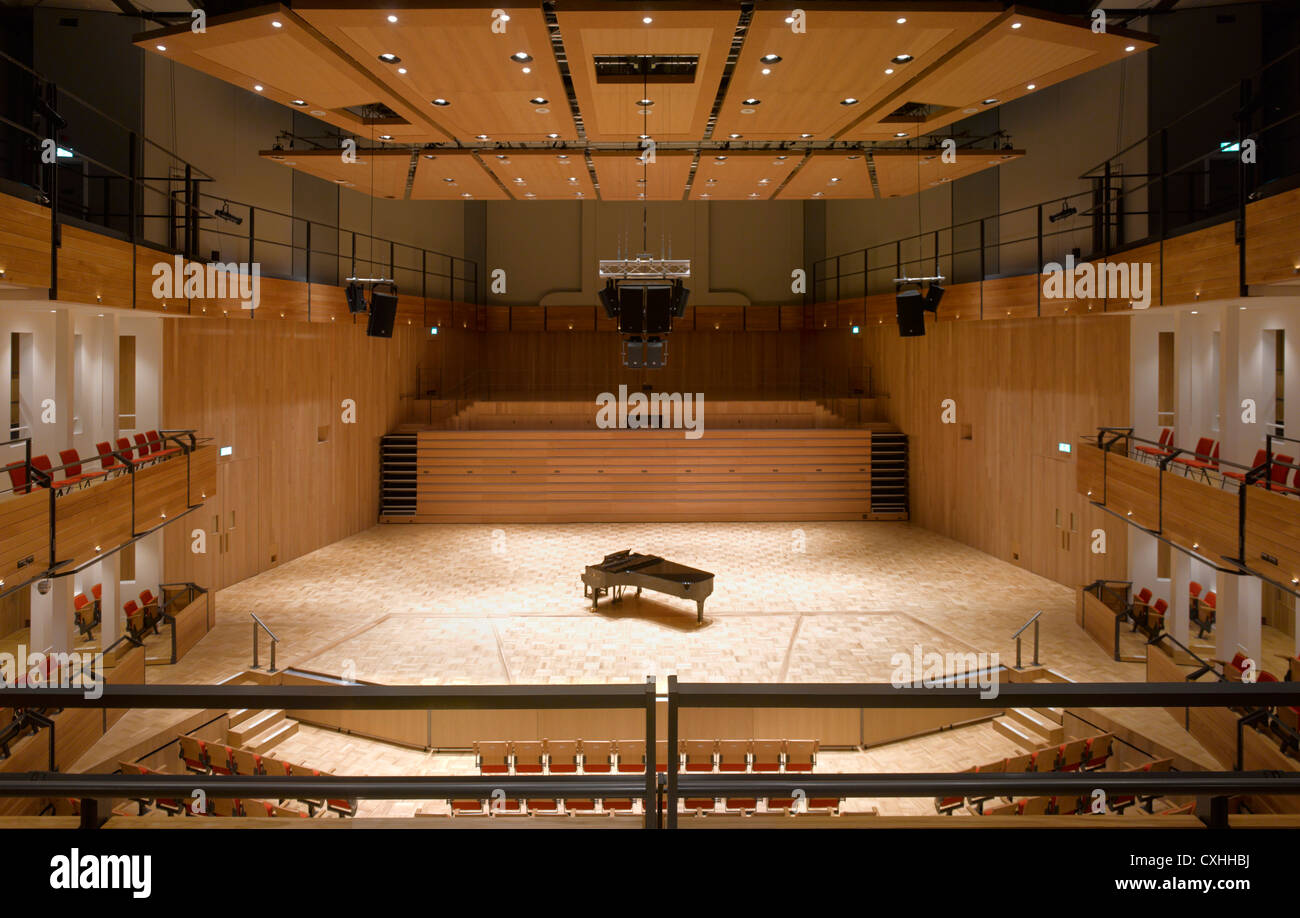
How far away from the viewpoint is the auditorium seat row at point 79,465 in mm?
6750

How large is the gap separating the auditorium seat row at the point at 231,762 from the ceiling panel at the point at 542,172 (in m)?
7.32

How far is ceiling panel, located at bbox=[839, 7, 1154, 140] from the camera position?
6594 millimetres

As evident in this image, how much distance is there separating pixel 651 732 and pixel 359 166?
11.2 m

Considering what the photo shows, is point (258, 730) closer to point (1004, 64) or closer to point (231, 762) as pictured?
point (231, 762)

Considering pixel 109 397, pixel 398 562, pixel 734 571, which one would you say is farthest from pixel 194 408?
pixel 734 571

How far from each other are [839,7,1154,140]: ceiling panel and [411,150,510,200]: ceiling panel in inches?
193

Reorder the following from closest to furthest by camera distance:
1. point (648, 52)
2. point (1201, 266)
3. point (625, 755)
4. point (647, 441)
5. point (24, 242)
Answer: point (24, 242)
point (648, 52)
point (1201, 266)
point (625, 755)
point (647, 441)

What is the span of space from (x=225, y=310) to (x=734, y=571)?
7991mm

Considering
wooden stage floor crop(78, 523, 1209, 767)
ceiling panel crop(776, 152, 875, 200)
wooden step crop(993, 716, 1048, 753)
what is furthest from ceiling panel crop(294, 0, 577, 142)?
wooden step crop(993, 716, 1048, 753)

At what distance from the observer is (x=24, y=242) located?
21.3 feet

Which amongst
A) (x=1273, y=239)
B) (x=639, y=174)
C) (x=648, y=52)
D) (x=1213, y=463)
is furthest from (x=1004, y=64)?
(x=639, y=174)

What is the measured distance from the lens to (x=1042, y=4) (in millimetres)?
6668
